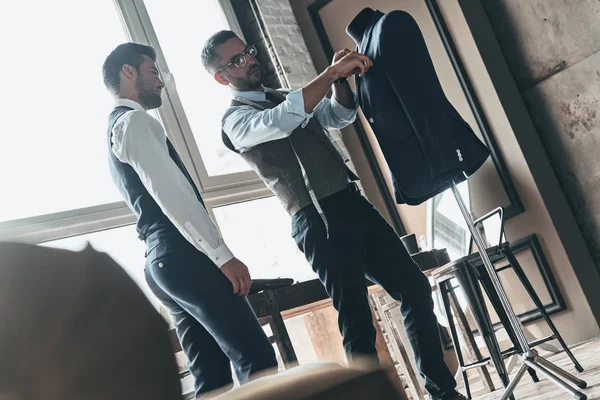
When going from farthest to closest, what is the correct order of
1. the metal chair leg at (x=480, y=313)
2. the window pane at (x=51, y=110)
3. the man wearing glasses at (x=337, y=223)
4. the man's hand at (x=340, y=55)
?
the window pane at (x=51, y=110) < the metal chair leg at (x=480, y=313) < the man's hand at (x=340, y=55) < the man wearing glasses at (x=337, y=223)

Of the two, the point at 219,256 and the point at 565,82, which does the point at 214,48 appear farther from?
the point at 565,82

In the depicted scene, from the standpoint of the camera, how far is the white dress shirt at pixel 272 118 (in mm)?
2215

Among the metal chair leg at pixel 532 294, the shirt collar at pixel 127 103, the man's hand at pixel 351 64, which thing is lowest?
the metal chair leg at pixel 532 294

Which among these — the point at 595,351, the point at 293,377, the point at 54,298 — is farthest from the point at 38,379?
the point at 595,351

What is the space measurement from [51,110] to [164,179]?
1733 mm

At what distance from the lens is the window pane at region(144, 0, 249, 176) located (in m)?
4.02

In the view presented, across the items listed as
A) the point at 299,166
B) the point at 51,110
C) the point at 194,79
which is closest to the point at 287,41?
the point at 194,79

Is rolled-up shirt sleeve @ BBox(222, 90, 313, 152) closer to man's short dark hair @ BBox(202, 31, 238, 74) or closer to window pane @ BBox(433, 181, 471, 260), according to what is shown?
man's short dark hair @ BBox(202, 31, 238, 74)

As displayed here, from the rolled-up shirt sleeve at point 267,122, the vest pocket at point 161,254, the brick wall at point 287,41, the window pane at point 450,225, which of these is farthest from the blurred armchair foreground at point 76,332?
the brick wall at point 287,41

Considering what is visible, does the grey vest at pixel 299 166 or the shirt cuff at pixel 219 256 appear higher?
the grey vest at pixel 299 166

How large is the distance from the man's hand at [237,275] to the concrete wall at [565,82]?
2.36m

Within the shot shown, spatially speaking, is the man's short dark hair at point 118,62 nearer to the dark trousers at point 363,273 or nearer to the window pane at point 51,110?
the dark trousers at point 363,273

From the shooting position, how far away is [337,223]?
7.19 feet

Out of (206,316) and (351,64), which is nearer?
(206,316)
